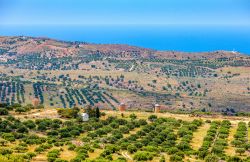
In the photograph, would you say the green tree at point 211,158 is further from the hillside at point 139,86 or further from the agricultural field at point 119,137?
the hillside at point 139,86

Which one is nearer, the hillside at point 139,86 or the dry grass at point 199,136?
the dry grass at point 199,136

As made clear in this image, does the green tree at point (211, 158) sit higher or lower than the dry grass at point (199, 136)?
higher

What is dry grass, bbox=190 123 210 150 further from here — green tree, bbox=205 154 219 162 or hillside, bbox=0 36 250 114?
hillside, bbox=0 36 250 114

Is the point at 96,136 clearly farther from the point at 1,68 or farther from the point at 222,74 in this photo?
the point at 1,68

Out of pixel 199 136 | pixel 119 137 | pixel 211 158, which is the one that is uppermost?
pixel 211 158

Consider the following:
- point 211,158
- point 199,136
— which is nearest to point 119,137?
point 199,136

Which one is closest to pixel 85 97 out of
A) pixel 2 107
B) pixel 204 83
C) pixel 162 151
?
pixel 204 83

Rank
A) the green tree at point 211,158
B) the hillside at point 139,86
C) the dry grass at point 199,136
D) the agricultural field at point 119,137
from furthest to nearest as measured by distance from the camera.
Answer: the hillside at point 139,86 → the dry grass at point 199,136 → the agricultural field at point 119,137 → the green tree at point 211,158

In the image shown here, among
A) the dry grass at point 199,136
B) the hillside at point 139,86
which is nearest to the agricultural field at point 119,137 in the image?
the dry grass at point 199,136

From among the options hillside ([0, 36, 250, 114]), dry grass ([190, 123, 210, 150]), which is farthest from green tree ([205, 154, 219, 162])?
hillside ([0, 36, 250, 114])

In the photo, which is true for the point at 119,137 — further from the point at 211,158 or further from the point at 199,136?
the point at 211,158
